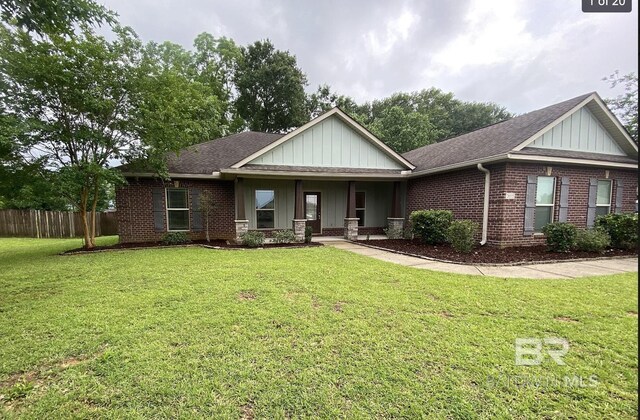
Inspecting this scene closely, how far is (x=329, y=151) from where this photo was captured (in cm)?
1023

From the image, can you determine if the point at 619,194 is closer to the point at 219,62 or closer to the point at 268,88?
the point at 268,88

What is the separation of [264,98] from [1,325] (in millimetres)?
22064

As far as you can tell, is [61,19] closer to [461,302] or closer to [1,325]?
[1,325]

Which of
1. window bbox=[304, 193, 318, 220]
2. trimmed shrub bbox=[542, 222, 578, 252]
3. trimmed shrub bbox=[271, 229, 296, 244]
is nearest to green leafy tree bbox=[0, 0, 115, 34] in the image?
trimmed shrub bbox=[271, 229, 296, 244]

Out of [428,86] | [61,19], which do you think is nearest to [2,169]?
[61,19]

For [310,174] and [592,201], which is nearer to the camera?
[592,201]

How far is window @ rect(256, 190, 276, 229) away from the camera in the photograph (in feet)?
36.7

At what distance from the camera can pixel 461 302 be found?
3.84 metres

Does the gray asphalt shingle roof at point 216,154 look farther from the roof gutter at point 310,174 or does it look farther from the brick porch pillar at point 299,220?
the brick porch pillar at point 299,220

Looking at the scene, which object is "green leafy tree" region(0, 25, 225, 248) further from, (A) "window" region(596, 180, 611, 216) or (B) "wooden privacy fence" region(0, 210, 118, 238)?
(A) "window" region(596, 180, 611, 216)

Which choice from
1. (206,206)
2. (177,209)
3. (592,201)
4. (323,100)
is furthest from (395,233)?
(323,100)

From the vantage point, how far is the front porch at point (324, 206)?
35.4 feet

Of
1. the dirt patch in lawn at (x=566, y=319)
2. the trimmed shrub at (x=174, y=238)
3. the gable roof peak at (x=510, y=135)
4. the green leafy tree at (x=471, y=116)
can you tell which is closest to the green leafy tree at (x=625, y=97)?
the green leafy tree at (x=471, y=116)

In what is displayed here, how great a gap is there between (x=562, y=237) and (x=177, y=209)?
12.4m
